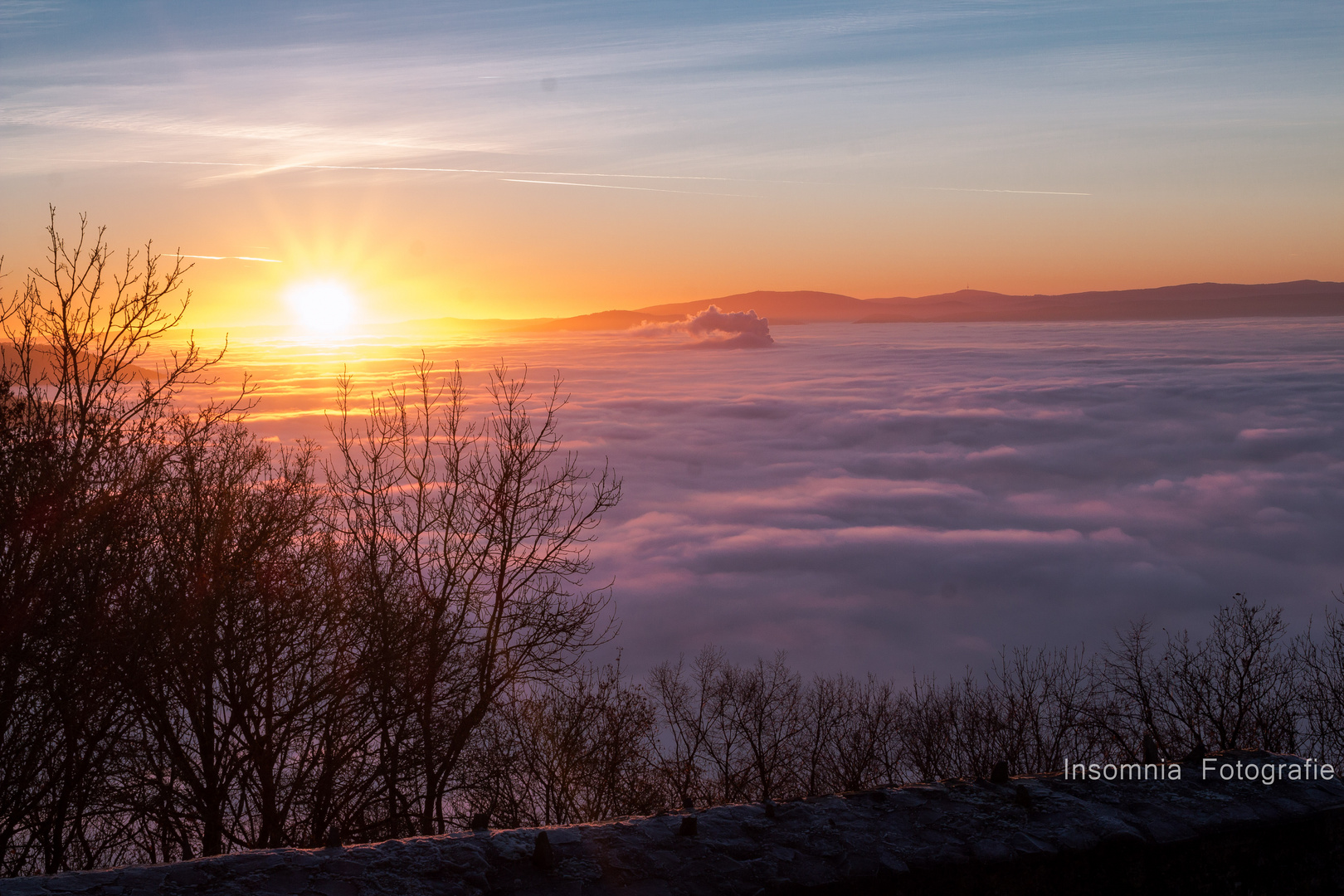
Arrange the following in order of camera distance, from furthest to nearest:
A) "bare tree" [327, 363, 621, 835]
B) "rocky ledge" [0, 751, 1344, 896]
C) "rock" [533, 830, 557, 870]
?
1. "bare tree" [327, 363, 621, 835]
2. "rock" [533, 830, 557, 870]
3. "rocky ledge" [0, 751, 1344, 896]

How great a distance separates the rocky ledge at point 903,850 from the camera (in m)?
9.57

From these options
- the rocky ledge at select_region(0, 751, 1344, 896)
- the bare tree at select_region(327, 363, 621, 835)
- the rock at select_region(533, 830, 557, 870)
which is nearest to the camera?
the rocky ledge at select_region(0, 751, 1344, 896)

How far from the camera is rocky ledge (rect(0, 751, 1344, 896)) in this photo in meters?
9.57

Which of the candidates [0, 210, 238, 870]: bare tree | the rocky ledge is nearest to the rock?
the rocky ledge

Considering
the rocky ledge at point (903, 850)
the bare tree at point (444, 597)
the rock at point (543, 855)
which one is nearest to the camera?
the rocky ledge at point (903, 850)

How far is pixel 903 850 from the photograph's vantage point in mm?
11734

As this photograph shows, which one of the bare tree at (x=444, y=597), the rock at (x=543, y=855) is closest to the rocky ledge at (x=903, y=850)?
the rock at (x=543, y=855)

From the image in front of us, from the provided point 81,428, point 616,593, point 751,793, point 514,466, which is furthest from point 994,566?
point 81,428

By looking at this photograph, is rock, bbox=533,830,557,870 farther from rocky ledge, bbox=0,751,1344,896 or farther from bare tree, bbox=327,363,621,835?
bare tree, bbox=327,363,621,835

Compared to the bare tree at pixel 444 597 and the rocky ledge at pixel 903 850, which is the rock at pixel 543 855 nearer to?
the rocky ledge at pixel 903 850

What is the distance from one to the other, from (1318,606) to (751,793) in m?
127

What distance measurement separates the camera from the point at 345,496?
23.2 meters

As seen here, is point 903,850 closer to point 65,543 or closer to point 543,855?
point 543,855

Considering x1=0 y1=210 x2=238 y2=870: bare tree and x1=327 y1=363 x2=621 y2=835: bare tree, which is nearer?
x1=0 y1=210 x2=238 y2=870: bare tree
